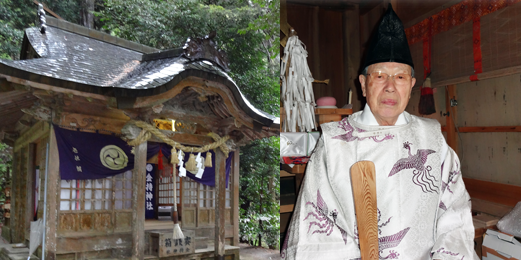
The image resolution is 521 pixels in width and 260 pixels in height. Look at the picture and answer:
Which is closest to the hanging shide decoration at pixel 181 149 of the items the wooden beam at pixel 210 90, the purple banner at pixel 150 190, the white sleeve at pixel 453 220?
the wooden beam at pixel 210 90

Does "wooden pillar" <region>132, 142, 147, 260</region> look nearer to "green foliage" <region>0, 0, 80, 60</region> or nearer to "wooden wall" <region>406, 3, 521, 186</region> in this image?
"green foliage" <region>0, 0, 80, 60</region>

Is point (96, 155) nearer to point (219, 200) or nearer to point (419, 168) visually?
point (219, 200)

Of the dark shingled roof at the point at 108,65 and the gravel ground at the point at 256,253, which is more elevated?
the dark shingled roof at the point at 108,65

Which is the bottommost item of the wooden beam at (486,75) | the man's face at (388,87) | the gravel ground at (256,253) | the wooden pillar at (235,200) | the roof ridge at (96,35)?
the gravel ground at (256,253)

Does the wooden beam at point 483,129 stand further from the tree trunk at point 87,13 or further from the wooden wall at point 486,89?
the tree trunk at point 87,13

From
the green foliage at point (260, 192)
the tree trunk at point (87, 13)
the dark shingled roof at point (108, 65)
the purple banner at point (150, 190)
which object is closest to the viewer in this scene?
the green foliage at point (260, 192)

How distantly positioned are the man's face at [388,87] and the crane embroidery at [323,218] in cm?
38

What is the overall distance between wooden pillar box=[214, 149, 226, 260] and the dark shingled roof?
69 centimetres

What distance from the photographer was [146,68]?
2850mm

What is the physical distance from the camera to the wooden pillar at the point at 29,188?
320 centimetres

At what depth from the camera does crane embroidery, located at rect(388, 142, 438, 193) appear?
1.14 meters

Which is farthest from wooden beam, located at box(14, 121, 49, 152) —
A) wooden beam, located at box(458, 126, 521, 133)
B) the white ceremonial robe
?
wooden beam, located at box(458, 126, 521, 133)

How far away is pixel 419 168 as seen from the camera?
1.15 metres

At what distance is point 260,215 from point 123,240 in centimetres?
196
